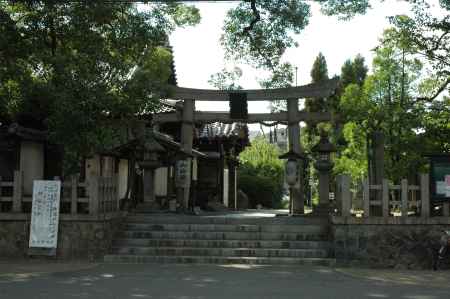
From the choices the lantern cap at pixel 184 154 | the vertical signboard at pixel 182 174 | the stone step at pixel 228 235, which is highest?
the lantern cap at pixel 184 154

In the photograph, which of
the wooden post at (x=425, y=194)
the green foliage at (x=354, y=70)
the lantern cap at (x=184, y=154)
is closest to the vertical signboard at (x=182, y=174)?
the lantern cap at (x=184, y=154)

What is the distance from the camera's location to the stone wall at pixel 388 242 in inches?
526

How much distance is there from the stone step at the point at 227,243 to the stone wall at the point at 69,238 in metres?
0.69

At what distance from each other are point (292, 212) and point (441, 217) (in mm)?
7056

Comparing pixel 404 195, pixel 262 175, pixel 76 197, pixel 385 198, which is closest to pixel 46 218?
pixel 76 197

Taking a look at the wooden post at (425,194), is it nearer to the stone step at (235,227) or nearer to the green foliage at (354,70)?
the stone step at (235,227)

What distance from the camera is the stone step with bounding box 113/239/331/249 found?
46.8 ft

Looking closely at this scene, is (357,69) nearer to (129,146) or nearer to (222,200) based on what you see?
(222,200)

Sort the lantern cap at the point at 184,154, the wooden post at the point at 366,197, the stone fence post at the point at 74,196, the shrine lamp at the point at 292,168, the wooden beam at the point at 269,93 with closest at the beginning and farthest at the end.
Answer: the wooden post at the point at 366,197 → the stone fence post at the point at 74,196 → the shrine lamp at the point at 292,168 → the wooden beam at the point at 269,93 → the lantern cap at the point at 184,154

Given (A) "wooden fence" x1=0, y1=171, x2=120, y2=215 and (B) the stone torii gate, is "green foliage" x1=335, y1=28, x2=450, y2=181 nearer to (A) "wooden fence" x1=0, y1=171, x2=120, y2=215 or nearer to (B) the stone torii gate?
(B) the stone torii gate

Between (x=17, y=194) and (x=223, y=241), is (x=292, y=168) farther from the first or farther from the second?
(x=17, y=194)

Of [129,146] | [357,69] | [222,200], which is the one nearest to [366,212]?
[129,146]

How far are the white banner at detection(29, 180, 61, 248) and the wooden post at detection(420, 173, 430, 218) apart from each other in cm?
940

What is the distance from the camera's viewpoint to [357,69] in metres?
48.6
